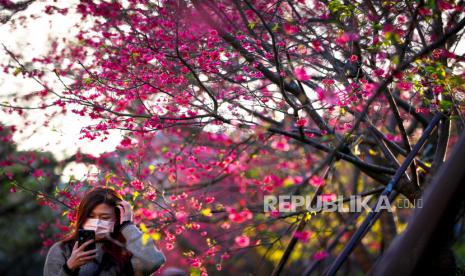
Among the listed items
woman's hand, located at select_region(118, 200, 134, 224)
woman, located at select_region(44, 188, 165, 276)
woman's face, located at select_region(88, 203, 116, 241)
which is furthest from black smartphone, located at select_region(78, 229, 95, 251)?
woman's hand, located at select_region(118, 200, 134, 224)

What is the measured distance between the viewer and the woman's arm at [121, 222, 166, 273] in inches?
146

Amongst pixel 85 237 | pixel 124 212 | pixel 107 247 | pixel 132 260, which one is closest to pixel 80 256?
pixel 85 237

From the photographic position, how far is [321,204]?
5773 mm

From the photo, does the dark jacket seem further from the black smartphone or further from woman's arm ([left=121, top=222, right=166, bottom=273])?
the black smartphone

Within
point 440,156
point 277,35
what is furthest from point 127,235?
point 440,156

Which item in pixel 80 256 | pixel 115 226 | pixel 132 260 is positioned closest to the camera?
pixel 80 256

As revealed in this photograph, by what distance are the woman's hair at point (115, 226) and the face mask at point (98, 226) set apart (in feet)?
0.23

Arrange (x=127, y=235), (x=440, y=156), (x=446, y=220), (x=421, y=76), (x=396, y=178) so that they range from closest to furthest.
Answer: (x=446, y=220), (x=127, y=235), (x=396, y=178), (x=421, y=76), (x=440, y=156)

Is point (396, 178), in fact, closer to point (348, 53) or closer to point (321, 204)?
point (321, 204)

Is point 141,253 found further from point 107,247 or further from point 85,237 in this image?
point 85,237

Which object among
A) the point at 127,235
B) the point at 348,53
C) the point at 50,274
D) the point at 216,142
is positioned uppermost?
the point at 348,53

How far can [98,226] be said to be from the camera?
3.76 metres

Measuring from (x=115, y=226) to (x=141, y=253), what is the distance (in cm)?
31

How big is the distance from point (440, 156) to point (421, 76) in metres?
1.06
